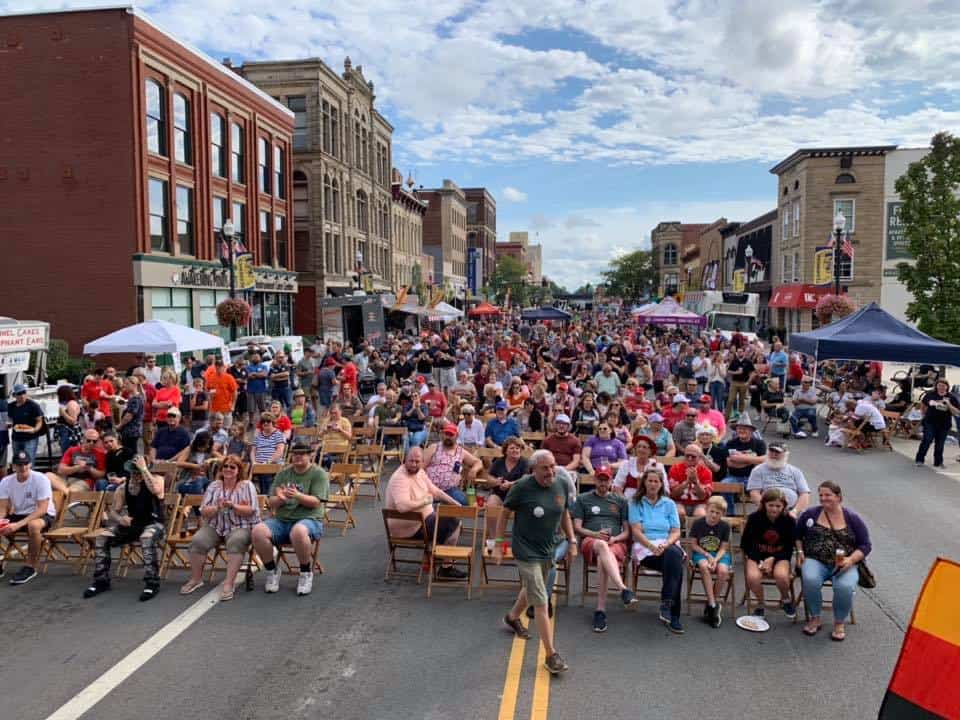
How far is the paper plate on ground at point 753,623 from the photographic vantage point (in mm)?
6820

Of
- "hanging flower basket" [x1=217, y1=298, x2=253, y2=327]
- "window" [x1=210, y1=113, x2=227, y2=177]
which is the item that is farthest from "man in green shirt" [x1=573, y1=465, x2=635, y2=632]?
"window" [x1=210, y1=113, x2=227, y2=177]

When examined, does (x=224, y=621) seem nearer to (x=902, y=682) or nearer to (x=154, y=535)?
(x=154, y=535)

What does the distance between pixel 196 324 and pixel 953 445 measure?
80.9 feet

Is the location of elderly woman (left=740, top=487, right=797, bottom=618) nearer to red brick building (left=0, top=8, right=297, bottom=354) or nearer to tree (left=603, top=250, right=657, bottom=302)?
red brick building (left=0, top=8, right=297, bottom=354)

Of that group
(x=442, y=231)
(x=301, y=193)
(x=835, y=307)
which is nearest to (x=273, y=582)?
(x=835, y=307)

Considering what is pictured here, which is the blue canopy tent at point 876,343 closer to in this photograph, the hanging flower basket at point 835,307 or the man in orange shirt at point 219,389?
the hanging flower basket at point 835,307

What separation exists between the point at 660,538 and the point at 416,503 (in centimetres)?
244

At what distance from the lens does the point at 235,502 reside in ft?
25.8

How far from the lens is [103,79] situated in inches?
1005

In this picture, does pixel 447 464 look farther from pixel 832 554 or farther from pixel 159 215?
pixel 159 215

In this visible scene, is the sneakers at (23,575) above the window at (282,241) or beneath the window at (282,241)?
beneath

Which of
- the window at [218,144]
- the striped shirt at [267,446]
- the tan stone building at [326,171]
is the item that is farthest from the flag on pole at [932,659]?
the tan stone building at [326,171]

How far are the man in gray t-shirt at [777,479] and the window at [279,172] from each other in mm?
33756

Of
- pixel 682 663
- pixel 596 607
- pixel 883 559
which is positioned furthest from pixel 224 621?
pixel 883 559
